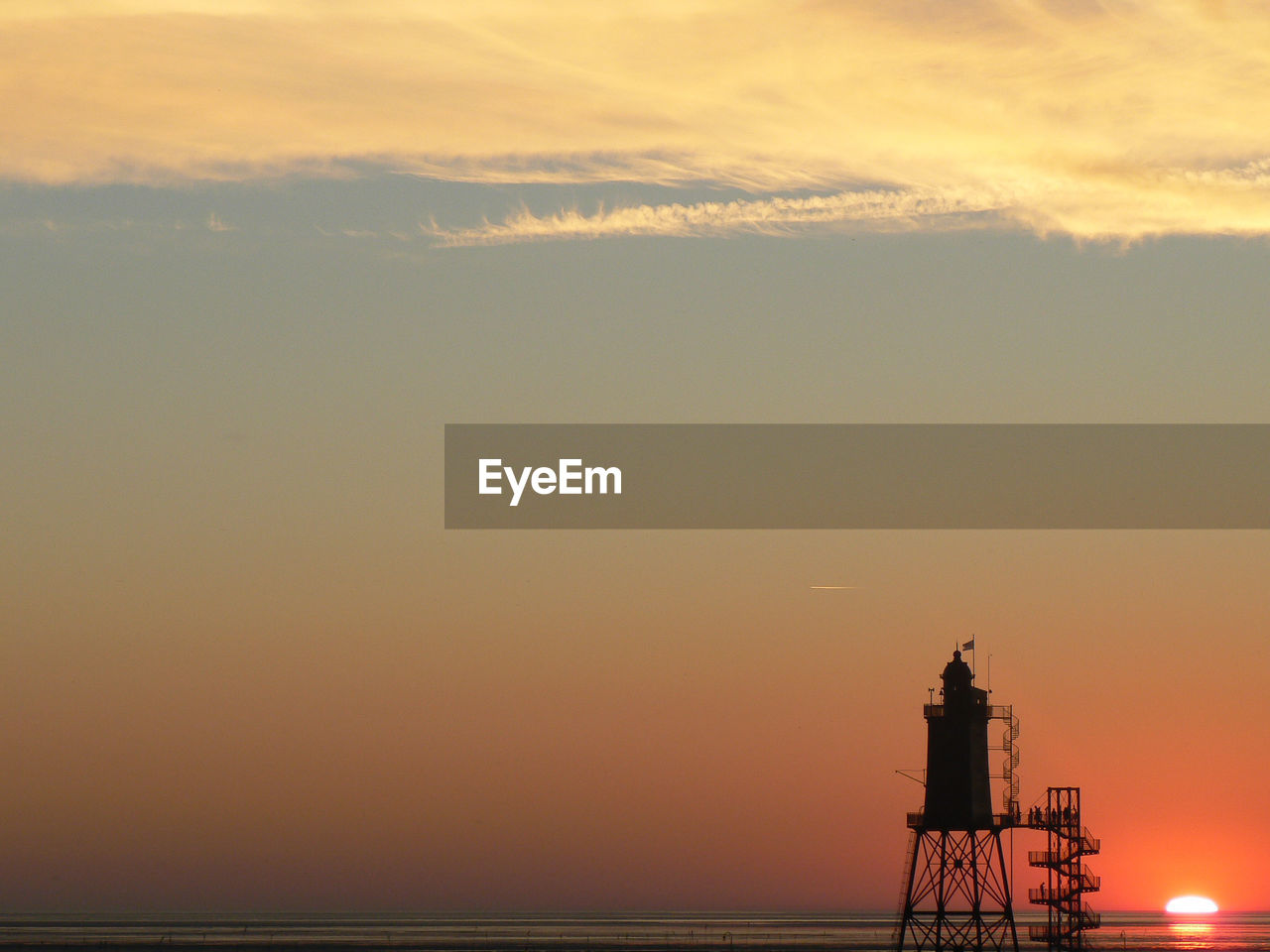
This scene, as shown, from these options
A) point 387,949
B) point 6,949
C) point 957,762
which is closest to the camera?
point 957,762

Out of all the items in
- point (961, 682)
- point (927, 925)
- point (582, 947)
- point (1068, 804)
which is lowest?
point (582, 947)

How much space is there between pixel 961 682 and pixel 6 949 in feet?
381

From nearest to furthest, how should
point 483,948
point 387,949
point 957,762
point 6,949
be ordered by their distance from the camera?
point 957,762 → point 6,949 → point 387,949 → point 483,948

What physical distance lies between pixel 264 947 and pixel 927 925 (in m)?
113

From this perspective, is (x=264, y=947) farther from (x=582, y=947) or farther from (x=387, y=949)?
(x=582, y=947)

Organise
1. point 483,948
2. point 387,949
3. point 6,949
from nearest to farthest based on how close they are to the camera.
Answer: point 6,949, point 387,949, point 483,948

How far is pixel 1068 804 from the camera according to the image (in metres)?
92.8

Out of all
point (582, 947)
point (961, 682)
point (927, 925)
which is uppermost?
point (961, 682)

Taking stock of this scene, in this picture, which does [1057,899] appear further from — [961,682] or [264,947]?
[264,947]

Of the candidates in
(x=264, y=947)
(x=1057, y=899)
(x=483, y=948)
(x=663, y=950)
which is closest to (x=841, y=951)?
(x=663, y=950)

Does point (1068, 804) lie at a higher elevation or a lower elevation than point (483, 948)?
higher

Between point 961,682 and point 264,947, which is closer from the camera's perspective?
point 961,682

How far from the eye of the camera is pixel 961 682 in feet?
293

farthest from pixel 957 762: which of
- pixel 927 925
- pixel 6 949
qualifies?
pixel 6 949
